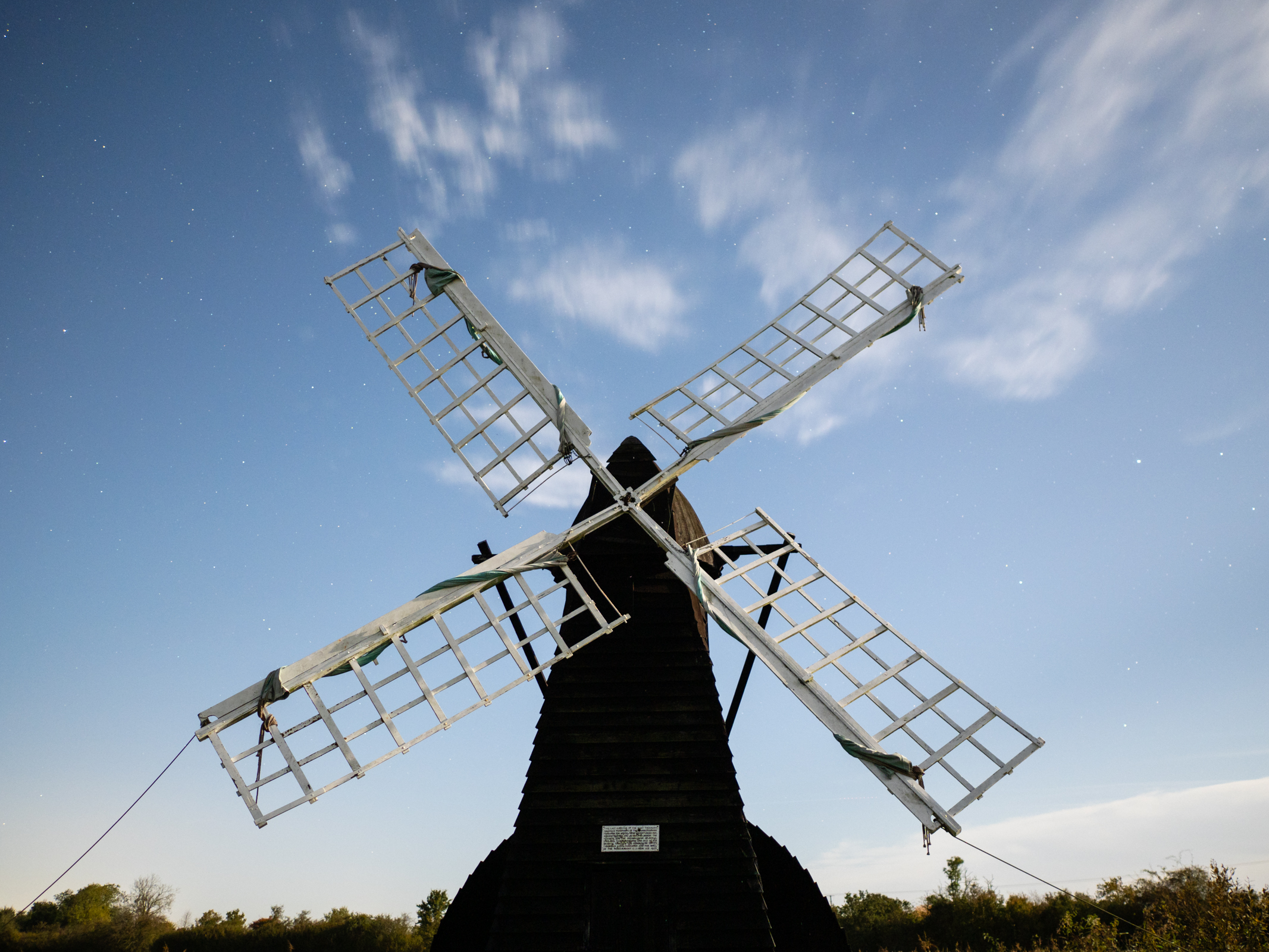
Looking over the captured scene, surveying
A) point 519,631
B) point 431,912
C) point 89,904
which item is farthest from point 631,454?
point 89,904

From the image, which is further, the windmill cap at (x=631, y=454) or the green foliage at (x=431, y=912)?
the green foliage at (x=431, y=912)

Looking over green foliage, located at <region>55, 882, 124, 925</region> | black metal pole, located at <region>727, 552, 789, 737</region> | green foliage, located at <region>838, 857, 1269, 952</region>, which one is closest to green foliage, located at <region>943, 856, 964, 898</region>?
green foliage, located at <region>838, 857, 1269, 952</region>

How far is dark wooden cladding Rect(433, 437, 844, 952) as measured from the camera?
23.8 ft

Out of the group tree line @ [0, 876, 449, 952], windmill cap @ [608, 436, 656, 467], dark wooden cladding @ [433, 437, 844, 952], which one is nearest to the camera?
dark wooden cladding @ [433, 437, 844, 952]

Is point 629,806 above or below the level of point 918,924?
above

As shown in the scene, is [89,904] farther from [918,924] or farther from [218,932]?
[918,924]

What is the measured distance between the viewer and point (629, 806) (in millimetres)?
7773

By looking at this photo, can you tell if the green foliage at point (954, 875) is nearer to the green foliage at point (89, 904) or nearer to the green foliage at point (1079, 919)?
the green foliage at point (1079, 919)

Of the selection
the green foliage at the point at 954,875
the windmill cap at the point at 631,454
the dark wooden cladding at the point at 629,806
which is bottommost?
the green foliage at the point at 954,875

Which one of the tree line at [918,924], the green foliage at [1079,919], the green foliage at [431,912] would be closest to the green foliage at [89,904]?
the tree line at [918,924]

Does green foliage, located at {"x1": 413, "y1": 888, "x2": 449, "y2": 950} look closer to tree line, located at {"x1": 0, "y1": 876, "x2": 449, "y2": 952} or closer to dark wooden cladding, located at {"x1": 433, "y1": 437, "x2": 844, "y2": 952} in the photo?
tree line, located at {"x1": 0, "y1": 876, "x2": 449, "y2": 952}

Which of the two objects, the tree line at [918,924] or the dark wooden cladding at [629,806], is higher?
the dark wooden cladding at [629,806]

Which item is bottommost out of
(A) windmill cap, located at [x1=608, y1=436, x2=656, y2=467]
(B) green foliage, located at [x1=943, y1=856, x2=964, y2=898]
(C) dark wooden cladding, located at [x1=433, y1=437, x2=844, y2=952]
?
(B) green foliage, located at [x1=943, y1=856, x2=964, y2=898]

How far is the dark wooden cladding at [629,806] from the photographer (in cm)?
725
